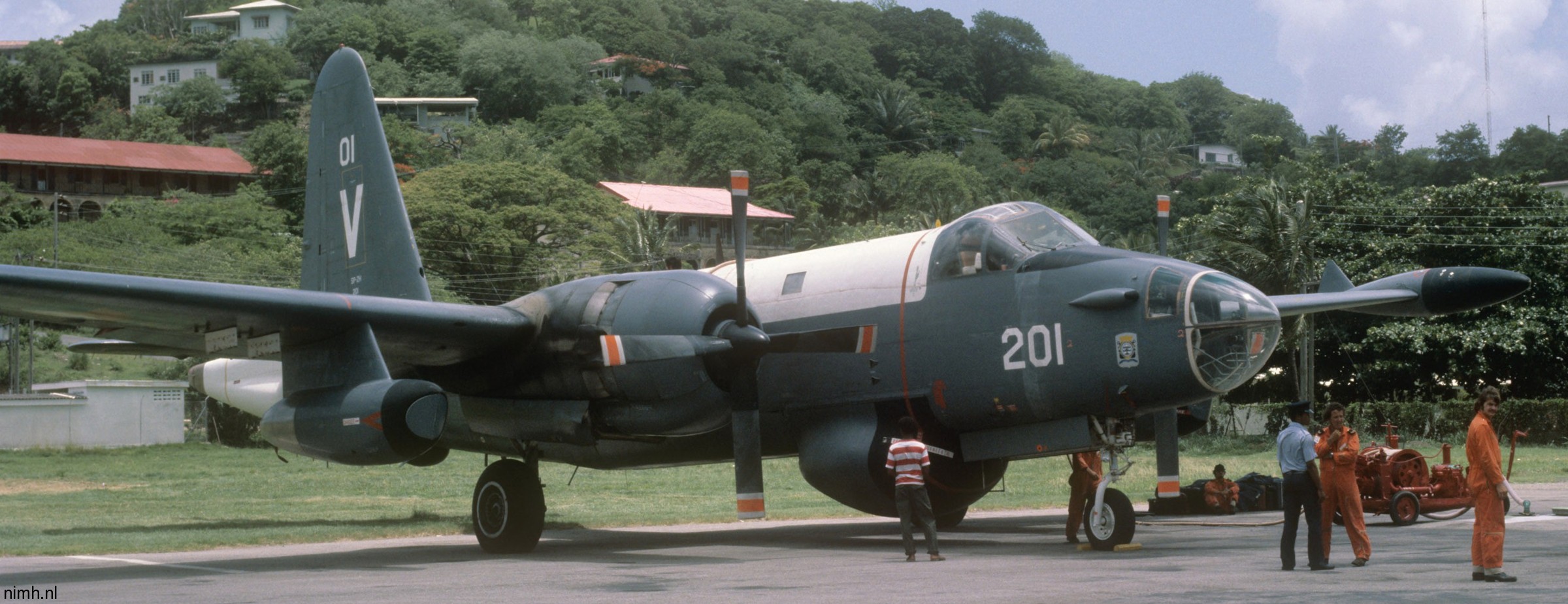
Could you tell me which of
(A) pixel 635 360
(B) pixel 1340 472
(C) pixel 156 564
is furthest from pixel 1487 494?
(C) pixel 156 564

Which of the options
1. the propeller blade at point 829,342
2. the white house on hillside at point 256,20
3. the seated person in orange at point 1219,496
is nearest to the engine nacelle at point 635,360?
the propeller blade at point 829,342

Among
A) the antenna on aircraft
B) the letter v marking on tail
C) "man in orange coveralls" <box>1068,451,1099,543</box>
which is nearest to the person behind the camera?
the antenna on aircraft

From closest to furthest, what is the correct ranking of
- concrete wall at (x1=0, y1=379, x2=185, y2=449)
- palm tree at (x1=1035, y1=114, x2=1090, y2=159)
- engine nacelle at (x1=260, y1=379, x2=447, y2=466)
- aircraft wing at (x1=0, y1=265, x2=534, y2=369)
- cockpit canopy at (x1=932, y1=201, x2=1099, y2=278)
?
aircraft wing at (x1=0, y1=265, x2=534, y2=369)
engine nacelle at (x1=260, y1=379, x2=447, y2=466)
cockpit canopy at (x1=932, y1=201, x2=1099, y2=278)
concrete wall at (x1=0, y1=379, x2=185, y2=449)
palm tree at (x1=1035, y1=114, x2=1090, y2=159)

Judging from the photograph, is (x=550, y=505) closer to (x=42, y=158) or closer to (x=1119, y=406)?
(x=1119, y=406)

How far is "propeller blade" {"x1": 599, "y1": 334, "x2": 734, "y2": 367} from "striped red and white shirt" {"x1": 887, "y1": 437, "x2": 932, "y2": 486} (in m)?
2.18

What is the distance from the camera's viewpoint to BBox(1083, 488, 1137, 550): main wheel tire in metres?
15.5

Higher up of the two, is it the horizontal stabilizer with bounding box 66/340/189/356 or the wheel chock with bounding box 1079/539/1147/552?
the horizontal stabilizer with bounding box 66/340/189/356

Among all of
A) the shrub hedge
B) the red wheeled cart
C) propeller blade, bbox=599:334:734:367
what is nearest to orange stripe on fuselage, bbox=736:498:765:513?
propeller blade, bbox=599:334:734:367

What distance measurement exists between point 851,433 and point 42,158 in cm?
11602

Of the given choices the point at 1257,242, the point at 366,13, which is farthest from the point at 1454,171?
the point at 366,13

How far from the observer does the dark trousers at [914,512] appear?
593 inches

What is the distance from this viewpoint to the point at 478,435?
1817cm

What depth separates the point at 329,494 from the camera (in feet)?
105

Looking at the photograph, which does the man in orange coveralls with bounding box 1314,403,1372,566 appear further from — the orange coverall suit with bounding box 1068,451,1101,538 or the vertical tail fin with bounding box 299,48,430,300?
the vertical tail fin with bounding box 299,48,430,300
